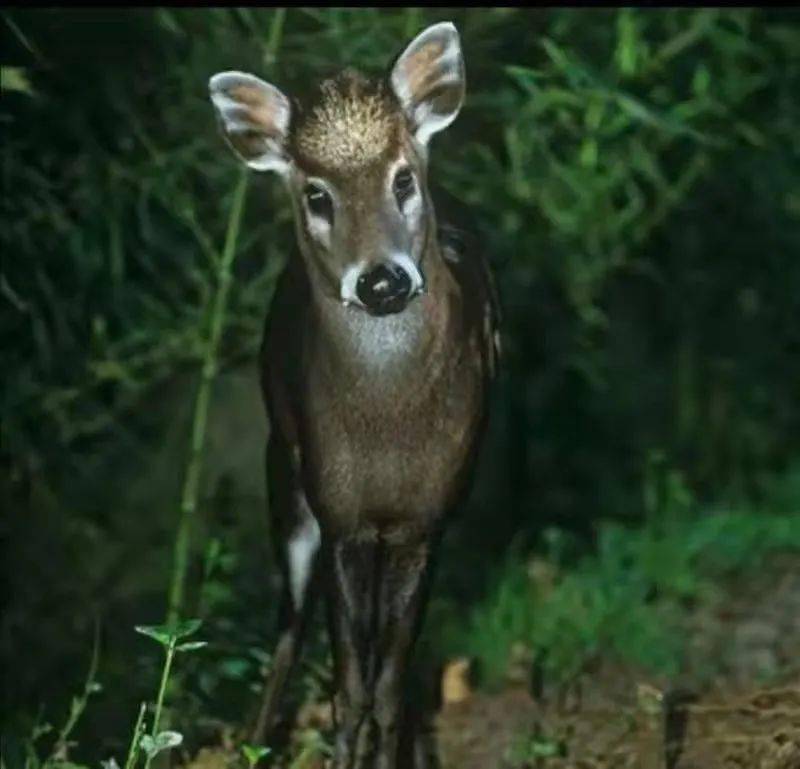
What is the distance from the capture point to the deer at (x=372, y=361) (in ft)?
14.7

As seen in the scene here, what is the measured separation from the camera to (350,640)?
15.2 ft

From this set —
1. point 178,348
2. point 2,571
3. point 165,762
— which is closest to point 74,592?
point 2,571

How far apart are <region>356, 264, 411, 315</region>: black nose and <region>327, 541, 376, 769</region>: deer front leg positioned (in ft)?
1.62

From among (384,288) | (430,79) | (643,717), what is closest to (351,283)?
(384,288)

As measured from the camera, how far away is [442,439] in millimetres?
4551

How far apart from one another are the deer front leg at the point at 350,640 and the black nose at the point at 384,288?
495 mm

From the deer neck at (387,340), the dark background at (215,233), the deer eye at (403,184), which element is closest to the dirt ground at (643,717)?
the dark background at (215,233)

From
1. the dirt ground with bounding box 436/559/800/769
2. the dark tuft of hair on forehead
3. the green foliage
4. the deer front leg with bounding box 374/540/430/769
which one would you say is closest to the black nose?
the dark tuft of hair on forehead

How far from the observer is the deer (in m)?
4.49

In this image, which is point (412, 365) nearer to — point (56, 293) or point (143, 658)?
point (143, 658)

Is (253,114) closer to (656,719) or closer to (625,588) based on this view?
(656,719)

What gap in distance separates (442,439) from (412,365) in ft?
0.49

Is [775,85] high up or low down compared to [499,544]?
up

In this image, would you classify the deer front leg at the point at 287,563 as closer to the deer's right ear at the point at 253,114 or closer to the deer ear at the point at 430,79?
the deer's right ear at the point at 253,114
